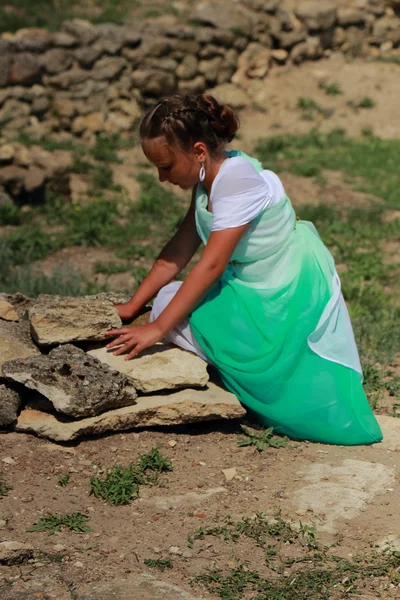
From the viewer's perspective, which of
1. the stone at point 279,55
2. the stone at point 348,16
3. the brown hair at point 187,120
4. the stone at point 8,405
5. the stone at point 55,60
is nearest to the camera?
the brown hair at point 187,120

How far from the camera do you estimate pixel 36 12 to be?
10828 millimetres

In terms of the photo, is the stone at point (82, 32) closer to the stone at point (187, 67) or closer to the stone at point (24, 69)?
the stone at point (24, 69)

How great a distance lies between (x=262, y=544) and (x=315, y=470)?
2.01ft

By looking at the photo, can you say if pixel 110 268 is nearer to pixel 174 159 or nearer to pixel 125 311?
pixel 125 311

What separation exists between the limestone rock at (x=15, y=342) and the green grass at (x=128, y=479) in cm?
76

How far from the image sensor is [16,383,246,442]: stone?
382 centimetres

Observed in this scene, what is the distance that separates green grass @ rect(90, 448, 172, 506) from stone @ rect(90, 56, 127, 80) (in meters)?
6.69

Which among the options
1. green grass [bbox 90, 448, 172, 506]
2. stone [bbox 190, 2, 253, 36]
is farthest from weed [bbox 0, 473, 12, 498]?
stone [bbox 190, 2, 253, 36]

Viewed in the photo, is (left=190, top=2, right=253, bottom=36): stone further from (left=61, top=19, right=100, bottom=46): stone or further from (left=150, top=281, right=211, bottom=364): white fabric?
(left=150, top=281, right=211, bottom=364): white fabric

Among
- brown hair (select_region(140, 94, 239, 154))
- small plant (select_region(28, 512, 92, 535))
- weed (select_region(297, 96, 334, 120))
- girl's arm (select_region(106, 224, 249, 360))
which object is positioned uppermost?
brown hair (select_region(140, 94, 239, 154))

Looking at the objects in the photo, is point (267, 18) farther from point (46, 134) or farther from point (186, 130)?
point (186, 130)

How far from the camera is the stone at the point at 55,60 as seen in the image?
938 centimetres

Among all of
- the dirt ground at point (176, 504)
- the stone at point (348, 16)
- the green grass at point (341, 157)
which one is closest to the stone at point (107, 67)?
the green grass at point (341, 157)

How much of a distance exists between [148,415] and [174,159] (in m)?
1.12
